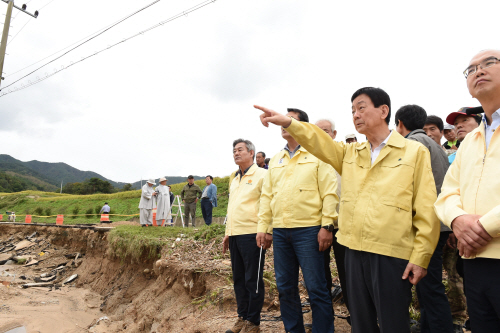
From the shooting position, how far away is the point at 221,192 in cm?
1967

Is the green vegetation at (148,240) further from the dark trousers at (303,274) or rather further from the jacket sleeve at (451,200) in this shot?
the jacket sleeve at (451,200)

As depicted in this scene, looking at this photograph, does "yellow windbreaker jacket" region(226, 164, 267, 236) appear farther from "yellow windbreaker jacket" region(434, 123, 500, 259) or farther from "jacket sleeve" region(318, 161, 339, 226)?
"yellow windbreaker jacket" region(434, 123, 500, 259)

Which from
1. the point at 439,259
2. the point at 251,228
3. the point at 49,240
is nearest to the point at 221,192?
the point at 49,240

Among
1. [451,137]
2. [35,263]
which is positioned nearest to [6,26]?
[35,263]

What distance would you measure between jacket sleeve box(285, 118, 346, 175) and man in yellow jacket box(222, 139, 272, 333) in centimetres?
129

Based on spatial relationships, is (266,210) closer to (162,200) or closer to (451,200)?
(451,200)

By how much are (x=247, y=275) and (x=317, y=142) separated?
199 cm

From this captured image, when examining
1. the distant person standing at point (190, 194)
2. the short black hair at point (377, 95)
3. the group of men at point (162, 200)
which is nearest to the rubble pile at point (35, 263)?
the group of men at point (162, 200)

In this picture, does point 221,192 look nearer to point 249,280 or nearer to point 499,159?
point 249,280

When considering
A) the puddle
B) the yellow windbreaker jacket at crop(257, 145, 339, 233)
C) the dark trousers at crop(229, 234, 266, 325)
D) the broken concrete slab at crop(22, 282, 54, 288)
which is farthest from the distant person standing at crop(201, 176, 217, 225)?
the yellow windbreaker jacket at crop(257, 145, 339, 233)

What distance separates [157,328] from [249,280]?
107 inches

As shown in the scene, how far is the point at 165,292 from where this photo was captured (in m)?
6.12

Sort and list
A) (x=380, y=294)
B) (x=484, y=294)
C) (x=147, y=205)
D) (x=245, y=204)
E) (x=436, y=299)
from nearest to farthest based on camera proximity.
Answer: (x=484, y=294), (x=380, y=294), (x=436, y=299), (x=245, y=204), (x=147, y=205)

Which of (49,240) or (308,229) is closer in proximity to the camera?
(308,229)
